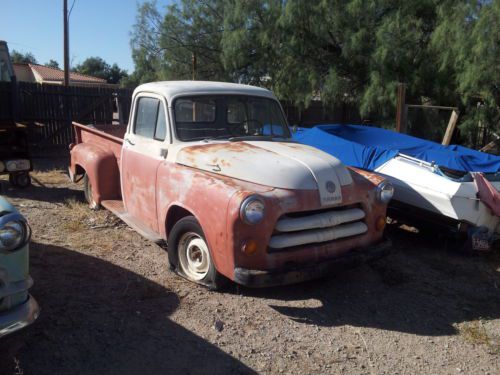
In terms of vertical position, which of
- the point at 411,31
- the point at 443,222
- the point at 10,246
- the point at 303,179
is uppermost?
the point at 411,31

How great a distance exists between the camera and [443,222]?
536cm

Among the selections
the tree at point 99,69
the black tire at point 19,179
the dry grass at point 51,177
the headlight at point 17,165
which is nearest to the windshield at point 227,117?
the headlight at point 17,165

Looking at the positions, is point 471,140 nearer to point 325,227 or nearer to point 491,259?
point 491,259

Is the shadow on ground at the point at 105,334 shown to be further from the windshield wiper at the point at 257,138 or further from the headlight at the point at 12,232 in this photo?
the windshield wiper at the point at 257,138

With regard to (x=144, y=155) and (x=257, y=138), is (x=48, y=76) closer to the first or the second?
(x=144, y=155)

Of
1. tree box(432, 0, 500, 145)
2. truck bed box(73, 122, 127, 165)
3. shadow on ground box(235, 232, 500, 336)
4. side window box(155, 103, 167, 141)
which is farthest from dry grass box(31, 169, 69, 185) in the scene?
tree box(432, 0, 500, 145)

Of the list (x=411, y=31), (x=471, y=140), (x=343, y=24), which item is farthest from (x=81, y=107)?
(x=471, y=140)

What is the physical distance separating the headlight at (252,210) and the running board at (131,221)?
1.48 m

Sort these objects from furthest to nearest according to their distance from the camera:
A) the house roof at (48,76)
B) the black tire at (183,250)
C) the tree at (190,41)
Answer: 1. the house roof at (48,76)
2. the tree at (190,41)
3. the black tire at (183,250)

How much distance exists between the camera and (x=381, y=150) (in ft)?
20.6

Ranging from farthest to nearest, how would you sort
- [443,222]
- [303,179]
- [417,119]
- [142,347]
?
[417,119] < [443,222] < [303,179] < [142,347]

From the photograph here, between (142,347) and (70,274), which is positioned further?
(70,274)

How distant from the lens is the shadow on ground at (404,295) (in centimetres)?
387

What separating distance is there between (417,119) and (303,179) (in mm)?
9892
